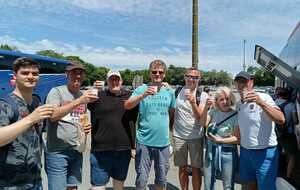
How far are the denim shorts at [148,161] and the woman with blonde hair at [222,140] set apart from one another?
21.5 inches

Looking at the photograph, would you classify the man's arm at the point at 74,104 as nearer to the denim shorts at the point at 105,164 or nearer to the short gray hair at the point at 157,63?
the denim shorts at the point at 105,164

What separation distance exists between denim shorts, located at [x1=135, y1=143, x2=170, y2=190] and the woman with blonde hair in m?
0.55

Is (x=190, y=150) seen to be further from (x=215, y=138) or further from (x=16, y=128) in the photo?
Answer: (x=16, y=128)

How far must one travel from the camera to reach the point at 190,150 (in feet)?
17.3

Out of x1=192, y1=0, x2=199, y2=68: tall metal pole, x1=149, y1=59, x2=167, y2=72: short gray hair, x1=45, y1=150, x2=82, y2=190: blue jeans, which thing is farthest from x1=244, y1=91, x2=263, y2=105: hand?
x1=192, y1=0, x2=199, y2=68: tall metal pole

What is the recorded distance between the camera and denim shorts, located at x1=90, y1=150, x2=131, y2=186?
4758 mm

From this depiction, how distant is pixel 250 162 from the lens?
169 inches

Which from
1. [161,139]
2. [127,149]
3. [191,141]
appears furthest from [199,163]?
[127,149]

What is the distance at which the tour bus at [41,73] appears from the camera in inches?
523

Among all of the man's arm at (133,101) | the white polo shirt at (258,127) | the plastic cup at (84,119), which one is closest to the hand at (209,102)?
the white polo shirt at (258,127)

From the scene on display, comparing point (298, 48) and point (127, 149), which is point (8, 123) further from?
point (298, 48)

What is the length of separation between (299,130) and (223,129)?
1.54 metres

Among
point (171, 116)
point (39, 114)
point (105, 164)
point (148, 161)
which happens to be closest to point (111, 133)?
point (105, 164)

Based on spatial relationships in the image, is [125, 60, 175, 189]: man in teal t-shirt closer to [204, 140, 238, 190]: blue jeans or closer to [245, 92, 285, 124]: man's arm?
[204, 140, 238, 190]: blue jeans
